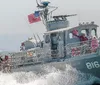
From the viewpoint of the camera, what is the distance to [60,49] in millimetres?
26156

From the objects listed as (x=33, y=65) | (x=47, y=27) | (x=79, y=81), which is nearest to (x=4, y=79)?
(x=33, y=65)

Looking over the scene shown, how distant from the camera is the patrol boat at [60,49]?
79.1 ft

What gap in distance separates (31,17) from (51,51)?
5338 mm

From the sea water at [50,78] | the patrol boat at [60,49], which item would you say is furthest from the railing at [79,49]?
the sea water at [50,78]

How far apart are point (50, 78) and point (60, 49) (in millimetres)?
2037

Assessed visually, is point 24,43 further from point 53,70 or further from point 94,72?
point 94,72

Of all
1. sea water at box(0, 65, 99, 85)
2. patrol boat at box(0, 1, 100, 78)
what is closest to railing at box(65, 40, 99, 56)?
patrol boat at box(0, 1, 100, 78)

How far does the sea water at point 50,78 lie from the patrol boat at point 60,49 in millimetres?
294

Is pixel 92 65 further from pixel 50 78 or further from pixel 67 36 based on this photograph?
pixel 67 36

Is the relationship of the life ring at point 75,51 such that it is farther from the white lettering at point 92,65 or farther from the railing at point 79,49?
the white lettering at point 92,65

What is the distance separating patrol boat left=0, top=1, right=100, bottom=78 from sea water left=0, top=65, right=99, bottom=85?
0.29 m

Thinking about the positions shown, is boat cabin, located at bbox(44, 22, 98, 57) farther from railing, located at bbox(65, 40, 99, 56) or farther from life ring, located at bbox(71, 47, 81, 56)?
life ring, located at bbox(71, 47, 81, 56)

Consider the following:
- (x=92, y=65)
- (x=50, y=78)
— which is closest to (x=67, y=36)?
(x=50, y=78)

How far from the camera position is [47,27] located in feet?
93.2
